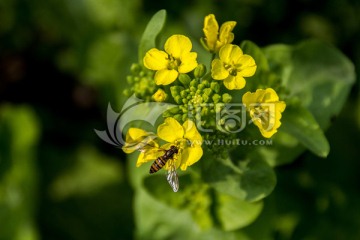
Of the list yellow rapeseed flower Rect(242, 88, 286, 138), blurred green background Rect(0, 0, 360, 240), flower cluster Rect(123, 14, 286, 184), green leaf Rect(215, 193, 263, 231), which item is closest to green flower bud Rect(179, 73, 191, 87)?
flower cluster Rect(123, 14, 286, 184)

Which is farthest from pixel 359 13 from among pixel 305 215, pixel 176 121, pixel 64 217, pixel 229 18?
pixel 64 217

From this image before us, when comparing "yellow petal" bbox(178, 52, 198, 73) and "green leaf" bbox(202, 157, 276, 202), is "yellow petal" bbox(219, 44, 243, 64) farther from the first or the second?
"green leaf" bbox(202, 157, 276, 202)

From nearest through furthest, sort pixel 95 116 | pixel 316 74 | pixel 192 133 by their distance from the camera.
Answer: pixel 192 133
pixel 316 74
pixel 95 116

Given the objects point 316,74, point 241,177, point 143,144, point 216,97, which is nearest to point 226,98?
point 216,97

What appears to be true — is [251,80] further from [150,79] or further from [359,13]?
[359,13]

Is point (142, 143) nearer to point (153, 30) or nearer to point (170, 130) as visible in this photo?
point (170, 130)

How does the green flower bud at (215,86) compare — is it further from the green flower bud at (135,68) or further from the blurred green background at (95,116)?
the blurred green background at (95,116)

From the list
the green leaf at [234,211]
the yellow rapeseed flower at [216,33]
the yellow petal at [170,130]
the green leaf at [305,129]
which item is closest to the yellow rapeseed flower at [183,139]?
the yellow petal at [170,130]
